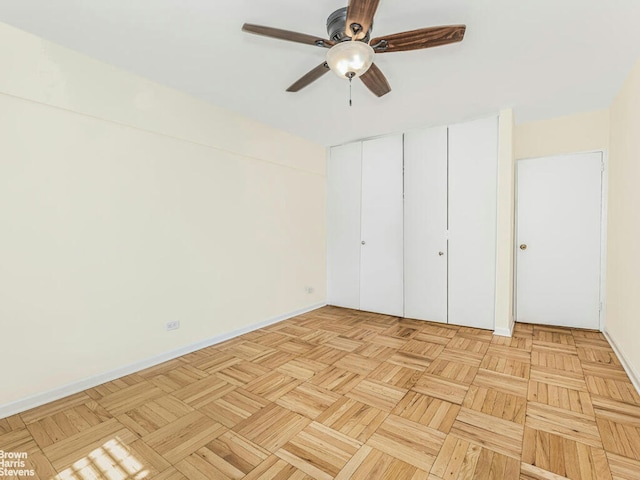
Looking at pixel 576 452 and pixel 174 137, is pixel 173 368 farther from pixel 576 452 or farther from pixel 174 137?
pixel 576 452

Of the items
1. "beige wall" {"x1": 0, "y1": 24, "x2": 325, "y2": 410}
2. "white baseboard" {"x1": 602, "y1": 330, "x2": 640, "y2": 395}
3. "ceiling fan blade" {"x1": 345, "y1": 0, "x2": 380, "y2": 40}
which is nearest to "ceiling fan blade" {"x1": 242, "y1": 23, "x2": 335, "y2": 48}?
"ceiling fan blade" {"x1": 345, "y1": 0, "x2": 380, "y2": 40}

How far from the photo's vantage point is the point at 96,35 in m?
2.04

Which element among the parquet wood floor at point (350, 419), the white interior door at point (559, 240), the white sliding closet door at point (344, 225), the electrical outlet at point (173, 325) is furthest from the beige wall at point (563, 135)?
the electrical outlet at point (173, 325)

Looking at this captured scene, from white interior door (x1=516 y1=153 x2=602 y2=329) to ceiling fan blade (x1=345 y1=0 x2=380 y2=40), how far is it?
10.5 ft

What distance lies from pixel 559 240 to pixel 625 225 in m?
0.97

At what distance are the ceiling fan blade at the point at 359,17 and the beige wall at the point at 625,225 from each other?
2.31m

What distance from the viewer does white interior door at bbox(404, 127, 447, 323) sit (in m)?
3.77

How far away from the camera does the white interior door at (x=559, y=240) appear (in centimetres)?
347

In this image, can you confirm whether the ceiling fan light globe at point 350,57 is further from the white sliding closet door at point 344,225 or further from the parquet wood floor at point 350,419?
the white sliding closet door at point 344,225

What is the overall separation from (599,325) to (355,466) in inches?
144

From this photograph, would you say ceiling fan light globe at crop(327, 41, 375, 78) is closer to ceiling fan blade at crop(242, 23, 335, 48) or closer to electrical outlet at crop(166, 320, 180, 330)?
ceiling fan blade at crop(242, 23, 335, 48)

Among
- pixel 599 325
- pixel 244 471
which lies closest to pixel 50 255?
pixel 244 471

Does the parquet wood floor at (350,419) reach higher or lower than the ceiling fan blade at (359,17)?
lower

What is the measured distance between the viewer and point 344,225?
4602mm
